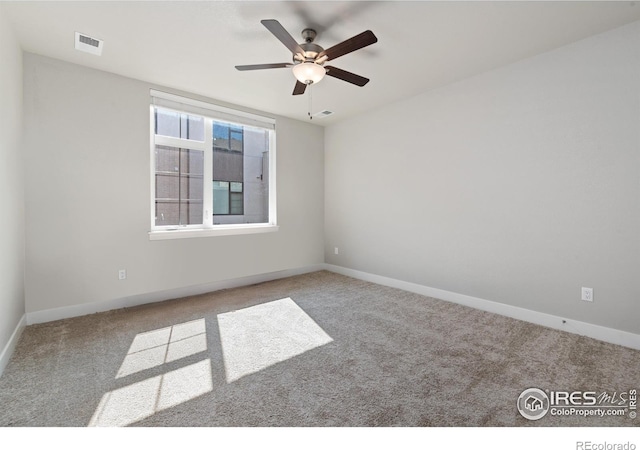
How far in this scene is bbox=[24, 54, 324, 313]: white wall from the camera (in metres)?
2.78

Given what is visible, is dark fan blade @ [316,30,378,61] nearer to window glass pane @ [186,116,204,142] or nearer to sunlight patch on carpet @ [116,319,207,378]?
window glass pane @ [186,116,204,142]


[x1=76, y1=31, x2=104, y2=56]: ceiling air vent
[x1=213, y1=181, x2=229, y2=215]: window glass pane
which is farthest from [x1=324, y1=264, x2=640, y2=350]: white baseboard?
[x1=76, y1=31, x2=104, y2=56]: ceiling air vent

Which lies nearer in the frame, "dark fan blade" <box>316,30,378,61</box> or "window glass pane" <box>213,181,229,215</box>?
"dark fan blade" <box>316,30,378,61</box>

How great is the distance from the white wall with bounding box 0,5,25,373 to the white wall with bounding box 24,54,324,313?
0.14m

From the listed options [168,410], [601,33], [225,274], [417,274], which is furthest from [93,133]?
[601,33]

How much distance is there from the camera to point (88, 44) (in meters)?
2.55

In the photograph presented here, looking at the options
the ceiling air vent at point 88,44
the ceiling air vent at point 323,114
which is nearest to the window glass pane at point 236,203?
the ceiling air vent at point 323,114

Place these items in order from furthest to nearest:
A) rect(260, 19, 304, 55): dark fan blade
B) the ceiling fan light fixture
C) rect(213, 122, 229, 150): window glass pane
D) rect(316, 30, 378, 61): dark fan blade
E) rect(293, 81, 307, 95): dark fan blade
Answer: rect(213, 122, 229, 150): window glass pane < rect(293, 81, 307, 95): dark fan blade < the ceiling fan light fixture < rect(316, 30, 378, 61): dark fan blade < rect(260, 19, 304, 55): dark fan blade

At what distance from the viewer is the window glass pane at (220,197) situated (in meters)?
4.02

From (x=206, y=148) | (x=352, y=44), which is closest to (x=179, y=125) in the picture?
(x=206, y=148)

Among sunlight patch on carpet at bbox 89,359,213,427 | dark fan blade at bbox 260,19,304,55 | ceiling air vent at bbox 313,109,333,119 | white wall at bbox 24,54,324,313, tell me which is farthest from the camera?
ceiling air vent at bbox 313,109,333,119

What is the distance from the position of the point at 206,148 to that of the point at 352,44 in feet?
8.34

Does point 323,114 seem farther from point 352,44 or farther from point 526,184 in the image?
point 526,184
